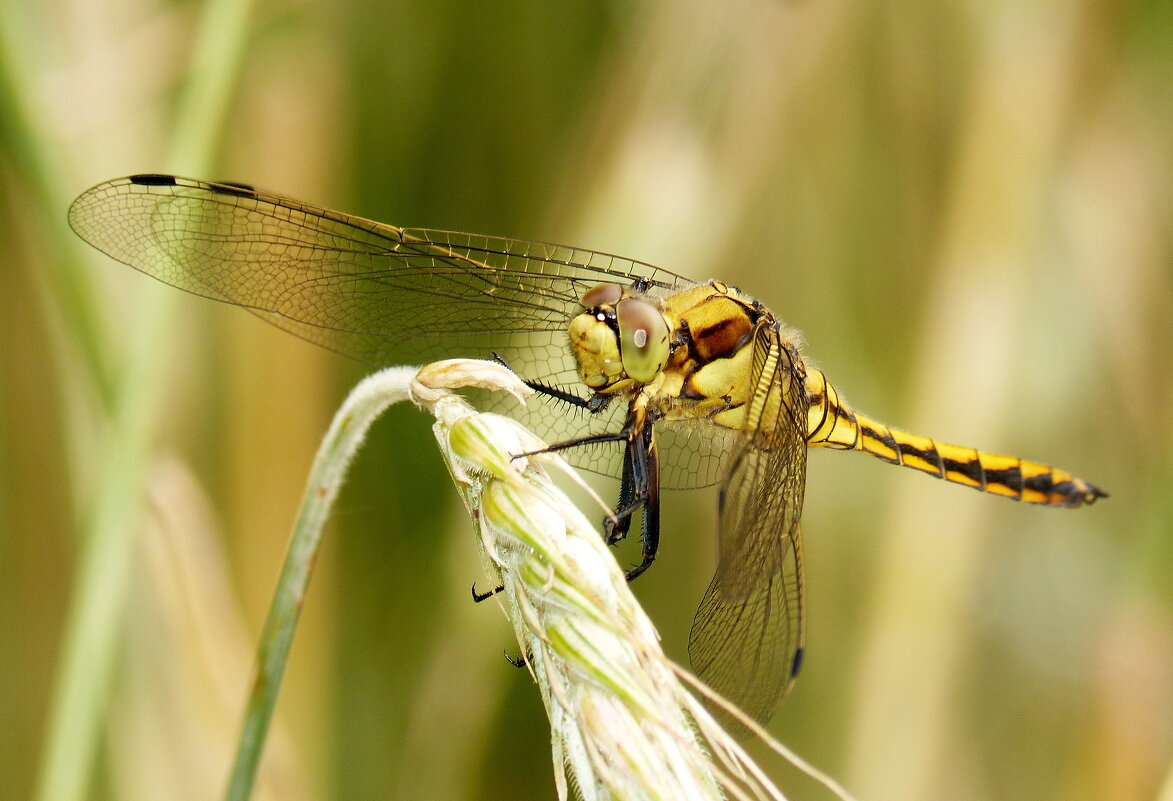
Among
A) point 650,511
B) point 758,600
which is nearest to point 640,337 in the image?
point 650,511

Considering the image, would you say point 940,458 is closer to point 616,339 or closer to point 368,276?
point 616,339

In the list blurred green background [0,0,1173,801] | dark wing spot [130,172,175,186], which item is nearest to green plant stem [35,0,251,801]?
dark wing spot [130,172,175,186]

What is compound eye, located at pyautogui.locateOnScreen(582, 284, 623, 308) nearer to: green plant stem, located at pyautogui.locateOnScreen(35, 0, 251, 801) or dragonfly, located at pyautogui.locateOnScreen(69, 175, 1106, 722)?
dragonfly, located at pyautogui.locateOnScreen(69, 175, 1106, 722)

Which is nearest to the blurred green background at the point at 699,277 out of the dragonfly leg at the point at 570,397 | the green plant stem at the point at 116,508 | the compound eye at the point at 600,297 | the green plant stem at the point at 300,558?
the compound eye at the point at 600,297

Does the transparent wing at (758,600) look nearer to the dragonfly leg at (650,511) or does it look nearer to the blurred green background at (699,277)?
the dragonfly leg at (650,511)

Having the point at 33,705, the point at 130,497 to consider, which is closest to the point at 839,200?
the point at 130,497

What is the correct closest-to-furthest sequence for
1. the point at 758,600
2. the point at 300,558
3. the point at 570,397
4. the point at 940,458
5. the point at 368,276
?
the point at 300,558 → the point at 758,600 → the point at 570,397 → the point at 368,276 → the point at 940,458

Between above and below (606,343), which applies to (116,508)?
below

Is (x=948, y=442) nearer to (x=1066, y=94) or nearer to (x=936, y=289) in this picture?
(x=936, y=289)
